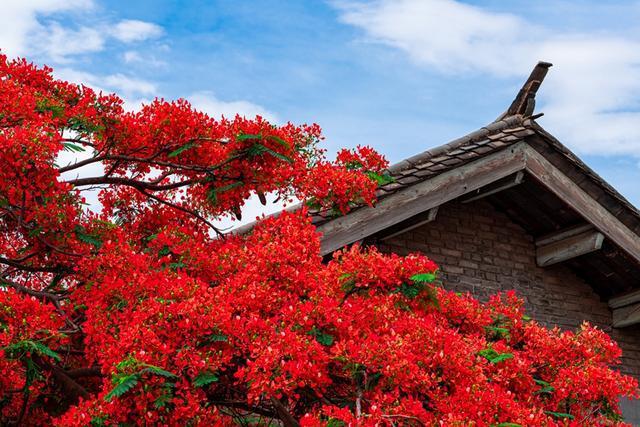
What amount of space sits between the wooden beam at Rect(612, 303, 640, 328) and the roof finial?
2.93 meters

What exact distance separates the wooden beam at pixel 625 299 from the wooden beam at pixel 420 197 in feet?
8.77

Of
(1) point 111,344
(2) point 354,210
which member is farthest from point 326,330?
(2) point 354,210

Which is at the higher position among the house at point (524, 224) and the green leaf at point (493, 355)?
the house at point (524, 224)

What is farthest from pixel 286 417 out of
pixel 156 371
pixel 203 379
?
pixel 156 371

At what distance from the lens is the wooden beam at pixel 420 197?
8.46 metres

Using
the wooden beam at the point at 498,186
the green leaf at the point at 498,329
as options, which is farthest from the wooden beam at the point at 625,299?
the green leaf at the point at 498,329

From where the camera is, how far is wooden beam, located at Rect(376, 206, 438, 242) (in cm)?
939

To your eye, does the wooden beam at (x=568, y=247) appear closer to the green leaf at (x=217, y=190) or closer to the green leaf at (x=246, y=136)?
the green leaf at (x=217, y=190)

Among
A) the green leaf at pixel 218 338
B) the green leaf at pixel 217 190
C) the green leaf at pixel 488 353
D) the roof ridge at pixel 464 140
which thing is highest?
the roof ridge at pixel 464 140

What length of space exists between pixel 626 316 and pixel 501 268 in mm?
1949

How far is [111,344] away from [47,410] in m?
1.70

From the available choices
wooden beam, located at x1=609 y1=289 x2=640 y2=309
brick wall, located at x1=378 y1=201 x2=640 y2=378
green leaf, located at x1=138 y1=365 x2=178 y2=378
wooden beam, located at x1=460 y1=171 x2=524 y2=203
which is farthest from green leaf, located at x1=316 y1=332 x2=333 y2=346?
wooden beam, located at x1=609 y1=289 x2=640 y2=309

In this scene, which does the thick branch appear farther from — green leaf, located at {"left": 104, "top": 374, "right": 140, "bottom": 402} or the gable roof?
the gable roof

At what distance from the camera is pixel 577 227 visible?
419 inches
